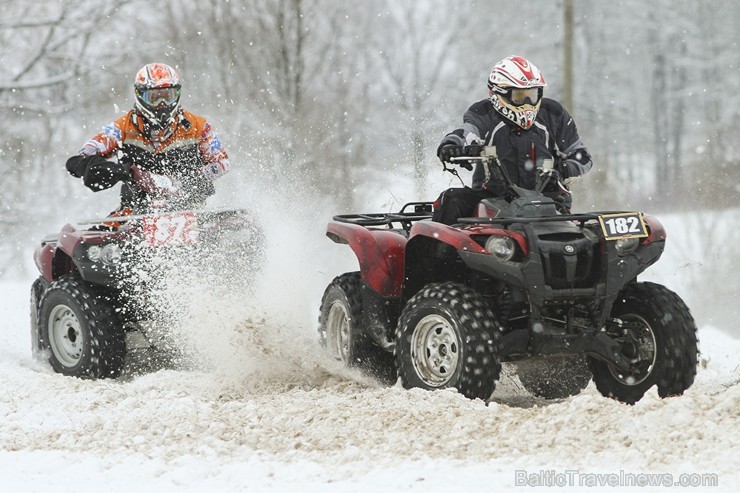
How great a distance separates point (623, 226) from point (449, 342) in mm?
1285

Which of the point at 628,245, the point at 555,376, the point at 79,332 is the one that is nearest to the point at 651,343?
the point at 628,245

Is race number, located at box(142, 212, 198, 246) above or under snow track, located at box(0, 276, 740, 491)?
above

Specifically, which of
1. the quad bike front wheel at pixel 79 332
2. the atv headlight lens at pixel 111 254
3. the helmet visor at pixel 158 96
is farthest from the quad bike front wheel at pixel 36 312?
the helmet visor at pixel 158 96

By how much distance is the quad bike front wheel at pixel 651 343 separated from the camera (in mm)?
6586

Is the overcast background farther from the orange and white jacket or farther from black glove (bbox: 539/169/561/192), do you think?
black glove (bbox: 539/169/561/192)

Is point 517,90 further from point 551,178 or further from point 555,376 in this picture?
point 555,376

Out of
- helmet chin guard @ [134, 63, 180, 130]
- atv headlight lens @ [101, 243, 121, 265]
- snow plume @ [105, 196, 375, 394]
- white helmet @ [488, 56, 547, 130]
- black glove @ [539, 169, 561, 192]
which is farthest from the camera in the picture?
helmet chin guard @ [134, 63, 180, 130]

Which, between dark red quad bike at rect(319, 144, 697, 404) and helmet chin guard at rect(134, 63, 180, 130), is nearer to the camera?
dark red quad bike at rect(319, 144, 697, 404)

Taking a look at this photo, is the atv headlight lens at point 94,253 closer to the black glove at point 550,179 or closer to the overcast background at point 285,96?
the black glove at point 550,179

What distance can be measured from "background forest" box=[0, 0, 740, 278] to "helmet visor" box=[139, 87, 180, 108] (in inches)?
204

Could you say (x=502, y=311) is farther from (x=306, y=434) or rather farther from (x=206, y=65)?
(x=206, y=65)

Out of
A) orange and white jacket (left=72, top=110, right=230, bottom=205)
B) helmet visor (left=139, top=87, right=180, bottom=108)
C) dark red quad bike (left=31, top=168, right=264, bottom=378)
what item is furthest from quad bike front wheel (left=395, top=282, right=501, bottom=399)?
helmet visor (left=139, top=87, right=180, bottom=108)

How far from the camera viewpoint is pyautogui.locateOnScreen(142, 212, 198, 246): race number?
28.4ft

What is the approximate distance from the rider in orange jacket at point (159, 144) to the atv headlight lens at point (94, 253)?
1.84 ft
